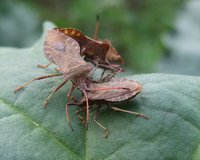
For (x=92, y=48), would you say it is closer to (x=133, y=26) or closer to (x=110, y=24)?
(x=110, y=24)

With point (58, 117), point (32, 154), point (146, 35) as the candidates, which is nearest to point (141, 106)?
point (58, 117)

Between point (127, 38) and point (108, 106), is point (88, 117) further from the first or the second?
point (127, 38)

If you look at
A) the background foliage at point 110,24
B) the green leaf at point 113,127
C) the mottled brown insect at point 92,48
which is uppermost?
the mottled brown insect at point 92,48

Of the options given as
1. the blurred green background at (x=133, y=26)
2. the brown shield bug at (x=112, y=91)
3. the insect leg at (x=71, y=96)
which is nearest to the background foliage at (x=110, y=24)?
the blurred green background at (x=133, y=26)

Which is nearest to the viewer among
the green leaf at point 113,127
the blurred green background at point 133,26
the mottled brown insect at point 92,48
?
the green leaf at point 113,127

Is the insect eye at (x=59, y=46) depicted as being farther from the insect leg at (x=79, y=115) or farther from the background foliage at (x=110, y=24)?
the background foliage at (x=110, y=24)
